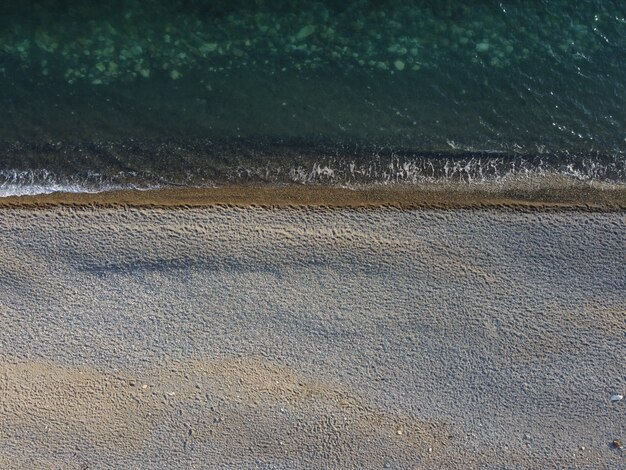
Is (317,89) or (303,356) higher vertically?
(317,89)

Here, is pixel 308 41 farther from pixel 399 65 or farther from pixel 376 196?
pixel 376 196

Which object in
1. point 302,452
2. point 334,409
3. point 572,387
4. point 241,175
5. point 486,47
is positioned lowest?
point 302,452

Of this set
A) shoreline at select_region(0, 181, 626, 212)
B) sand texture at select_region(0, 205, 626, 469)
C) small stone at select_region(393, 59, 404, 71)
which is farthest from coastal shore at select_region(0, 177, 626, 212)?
small stone at select_region(393, 59, 404, 71)

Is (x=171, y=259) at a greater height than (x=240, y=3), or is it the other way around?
(x=240, y=3)

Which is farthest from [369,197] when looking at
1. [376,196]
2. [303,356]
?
[303,356]

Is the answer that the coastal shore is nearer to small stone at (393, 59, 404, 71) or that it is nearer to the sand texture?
the sand texture

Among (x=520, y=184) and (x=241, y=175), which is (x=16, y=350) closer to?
(x=241, y=175)

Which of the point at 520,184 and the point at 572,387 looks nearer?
the point at 572,387

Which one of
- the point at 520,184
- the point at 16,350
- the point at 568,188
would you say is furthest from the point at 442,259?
the point at 16,350
